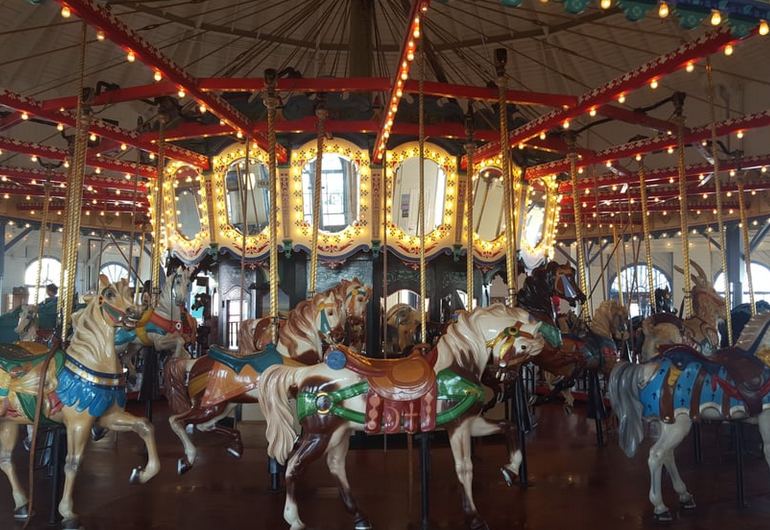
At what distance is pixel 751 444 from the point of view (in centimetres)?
742

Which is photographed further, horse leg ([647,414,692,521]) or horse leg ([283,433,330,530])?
horse leg ([647,414,692,521])

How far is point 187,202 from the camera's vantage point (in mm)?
10922

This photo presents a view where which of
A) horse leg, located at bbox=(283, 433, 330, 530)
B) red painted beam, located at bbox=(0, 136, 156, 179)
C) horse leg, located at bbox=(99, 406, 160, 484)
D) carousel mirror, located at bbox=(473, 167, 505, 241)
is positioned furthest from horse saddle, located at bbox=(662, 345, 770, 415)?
red painted beam, located at bbox=(0, 136, 156, 179)

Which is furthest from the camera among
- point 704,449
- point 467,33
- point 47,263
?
point 47,263

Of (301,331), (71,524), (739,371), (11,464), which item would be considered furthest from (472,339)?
(11,464)

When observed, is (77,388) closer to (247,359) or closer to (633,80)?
(247,359)

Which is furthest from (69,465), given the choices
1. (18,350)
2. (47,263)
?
(47,263)

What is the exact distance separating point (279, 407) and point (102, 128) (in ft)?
19.4

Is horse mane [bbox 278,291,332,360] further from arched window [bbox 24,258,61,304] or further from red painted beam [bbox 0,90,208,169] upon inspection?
arched window [bbox 24,258,61,304]

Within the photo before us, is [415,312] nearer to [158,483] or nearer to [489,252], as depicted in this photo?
[489,252]

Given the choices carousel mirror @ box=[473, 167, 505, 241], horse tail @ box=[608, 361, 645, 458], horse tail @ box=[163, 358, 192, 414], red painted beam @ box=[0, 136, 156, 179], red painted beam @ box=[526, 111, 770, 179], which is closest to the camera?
horse tail @ box=[608, 361, 645, 458]

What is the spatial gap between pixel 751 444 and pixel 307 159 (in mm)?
7033

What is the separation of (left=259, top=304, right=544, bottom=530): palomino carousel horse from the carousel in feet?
0.05

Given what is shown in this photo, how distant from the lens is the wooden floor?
4395 mm
